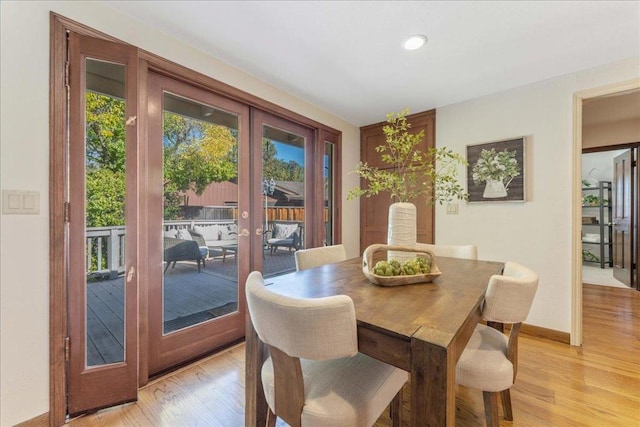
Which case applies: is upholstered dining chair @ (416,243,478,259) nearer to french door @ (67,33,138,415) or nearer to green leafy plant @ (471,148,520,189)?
green leafy plant @ (471,148,520,189)

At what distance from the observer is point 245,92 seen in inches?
91.0

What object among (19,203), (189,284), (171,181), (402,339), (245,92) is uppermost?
(245,92)

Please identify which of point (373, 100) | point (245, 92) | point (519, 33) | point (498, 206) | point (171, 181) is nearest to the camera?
point (519, 33)

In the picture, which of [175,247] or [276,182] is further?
[276,182]

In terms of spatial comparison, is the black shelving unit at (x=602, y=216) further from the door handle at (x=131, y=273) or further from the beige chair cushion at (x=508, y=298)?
the door handle at (x=131, y=273)

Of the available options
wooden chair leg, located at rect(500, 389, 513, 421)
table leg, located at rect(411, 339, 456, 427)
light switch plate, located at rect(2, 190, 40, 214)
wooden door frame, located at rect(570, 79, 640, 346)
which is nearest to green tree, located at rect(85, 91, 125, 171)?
light switch plate, located at rect(2, 190, 40, 214)

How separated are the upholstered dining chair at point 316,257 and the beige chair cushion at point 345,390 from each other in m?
0.74

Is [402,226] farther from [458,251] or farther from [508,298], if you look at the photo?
[458,251]

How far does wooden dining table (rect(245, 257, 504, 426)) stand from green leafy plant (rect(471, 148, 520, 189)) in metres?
1.55

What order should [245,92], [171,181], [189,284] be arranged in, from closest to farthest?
1. [171,181]
2. [189,284]
3. [245,92]

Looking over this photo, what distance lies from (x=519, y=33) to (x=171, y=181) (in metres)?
2.69

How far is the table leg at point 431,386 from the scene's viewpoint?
68cm

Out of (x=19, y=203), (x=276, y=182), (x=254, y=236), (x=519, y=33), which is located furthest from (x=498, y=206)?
(x=19, y=203)

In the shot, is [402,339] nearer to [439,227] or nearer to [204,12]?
[204,12]
